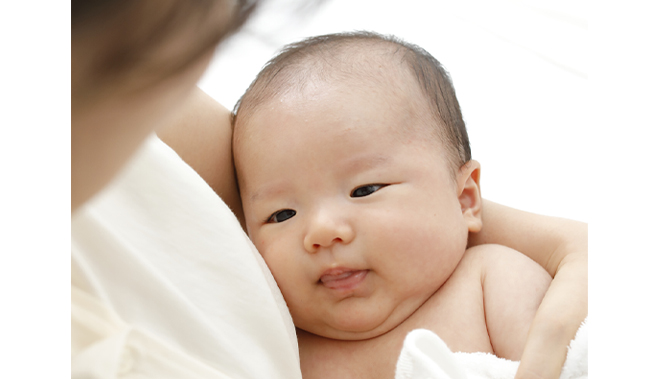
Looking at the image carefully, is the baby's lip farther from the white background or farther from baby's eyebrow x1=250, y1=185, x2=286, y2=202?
the white background

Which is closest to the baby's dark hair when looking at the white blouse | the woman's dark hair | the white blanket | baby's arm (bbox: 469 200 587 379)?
baby's arm (bbox: 469 200 587 379)

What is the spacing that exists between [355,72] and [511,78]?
0.95 meters

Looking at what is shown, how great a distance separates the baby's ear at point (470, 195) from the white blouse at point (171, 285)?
14.8 inches

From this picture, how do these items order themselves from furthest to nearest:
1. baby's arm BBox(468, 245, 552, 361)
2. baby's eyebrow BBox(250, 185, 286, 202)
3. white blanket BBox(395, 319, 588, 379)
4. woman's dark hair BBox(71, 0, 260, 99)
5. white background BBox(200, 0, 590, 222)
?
white background BBox(200, 0, 590, 222), baby's eyebrow BBox(250, 185, 286, 202), baby's arm BBox(468, 245, 552, 361), white blanket BBox(395, 319, 588, 379), woman's dark hair BBox(71, 0, 260, 99)

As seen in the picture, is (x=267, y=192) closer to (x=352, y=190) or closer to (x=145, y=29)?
(x=352, y=190)

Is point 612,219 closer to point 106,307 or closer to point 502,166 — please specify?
point 106,307

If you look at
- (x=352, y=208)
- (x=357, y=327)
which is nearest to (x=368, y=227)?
(x=352, y=208)

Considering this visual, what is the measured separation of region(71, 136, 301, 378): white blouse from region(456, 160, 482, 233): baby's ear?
14.8 inches

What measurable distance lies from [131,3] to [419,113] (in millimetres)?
622

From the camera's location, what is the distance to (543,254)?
0.91m

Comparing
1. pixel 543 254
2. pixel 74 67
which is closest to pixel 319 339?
pixel 543 254

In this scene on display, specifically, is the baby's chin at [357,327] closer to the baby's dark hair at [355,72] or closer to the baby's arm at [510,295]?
the baby's arm at [510,295]

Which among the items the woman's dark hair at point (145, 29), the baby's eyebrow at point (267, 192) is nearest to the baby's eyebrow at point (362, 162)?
the baby's eyebrow at point (267, 192)

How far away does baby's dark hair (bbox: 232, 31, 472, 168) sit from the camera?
37.4 inches
